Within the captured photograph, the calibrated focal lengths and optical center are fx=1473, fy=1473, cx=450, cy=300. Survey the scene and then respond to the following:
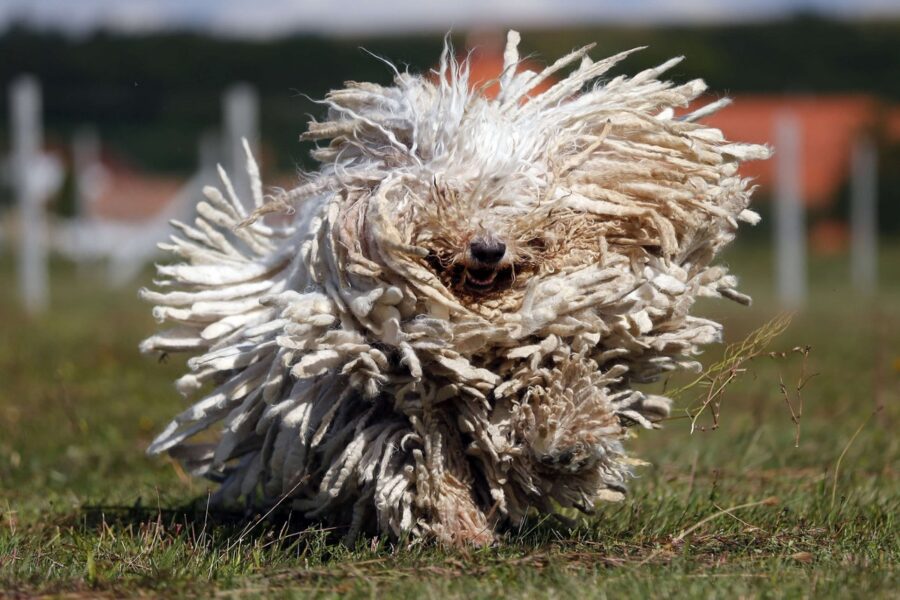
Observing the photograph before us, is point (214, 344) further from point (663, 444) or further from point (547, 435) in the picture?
point (663, 444)

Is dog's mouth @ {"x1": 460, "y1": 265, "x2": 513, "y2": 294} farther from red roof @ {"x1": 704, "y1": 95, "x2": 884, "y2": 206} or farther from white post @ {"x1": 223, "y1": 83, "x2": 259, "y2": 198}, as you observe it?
red roof @ {"x1": 704, "y1": 95, "x2": 884, "y2": 206}

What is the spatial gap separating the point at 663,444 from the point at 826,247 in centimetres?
2111

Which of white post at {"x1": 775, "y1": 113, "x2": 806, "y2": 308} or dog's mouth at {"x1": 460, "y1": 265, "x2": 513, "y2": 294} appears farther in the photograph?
white post at {"x1": 775, "y1": 113, "x2": 806, "y2": 308}

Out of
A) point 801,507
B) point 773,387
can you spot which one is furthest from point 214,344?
point 773,387

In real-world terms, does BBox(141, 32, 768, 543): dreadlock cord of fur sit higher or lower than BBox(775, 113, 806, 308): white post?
higher

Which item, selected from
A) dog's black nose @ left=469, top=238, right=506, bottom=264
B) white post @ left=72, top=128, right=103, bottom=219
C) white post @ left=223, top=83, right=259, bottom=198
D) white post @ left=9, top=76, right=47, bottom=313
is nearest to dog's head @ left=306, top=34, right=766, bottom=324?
dog's black nose @ left=469, top=238, right=506, bottom=264

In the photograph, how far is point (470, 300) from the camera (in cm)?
358

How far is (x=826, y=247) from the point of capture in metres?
26.2

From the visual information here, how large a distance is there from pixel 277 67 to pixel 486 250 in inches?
1230

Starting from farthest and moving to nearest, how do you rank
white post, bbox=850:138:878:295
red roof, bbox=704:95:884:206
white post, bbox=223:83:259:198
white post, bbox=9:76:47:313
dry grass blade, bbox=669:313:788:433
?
red roof, bbox=704:95:884:206
white post, bbox=850:138:878:295
white post, bbox=9:76:47:313
white post, bbox=223:83:259:198
dry grass blade, bbox=669:313:788:433

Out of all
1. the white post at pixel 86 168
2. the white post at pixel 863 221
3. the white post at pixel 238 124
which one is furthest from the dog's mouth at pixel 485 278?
the white post at pixel 86 168

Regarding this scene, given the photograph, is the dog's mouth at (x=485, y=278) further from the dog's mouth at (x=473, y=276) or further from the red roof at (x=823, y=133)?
the red roof at (x=823, y=133)

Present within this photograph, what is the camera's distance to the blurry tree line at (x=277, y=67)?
1486 cm

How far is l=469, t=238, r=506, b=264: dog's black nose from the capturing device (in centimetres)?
350
